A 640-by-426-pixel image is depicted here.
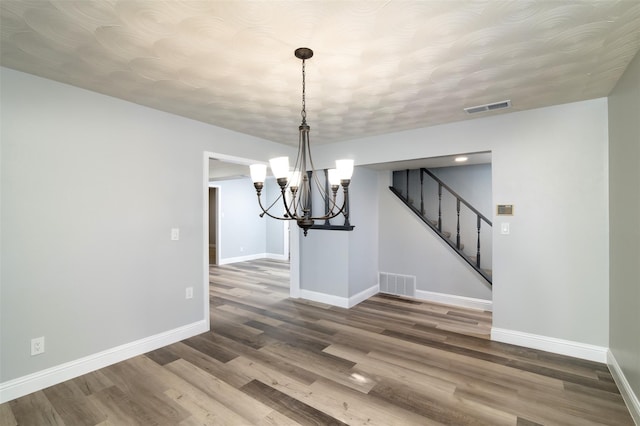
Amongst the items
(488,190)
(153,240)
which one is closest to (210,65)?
(153,240)

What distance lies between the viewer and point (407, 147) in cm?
388

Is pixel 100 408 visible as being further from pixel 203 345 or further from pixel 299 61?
pixel 299 61

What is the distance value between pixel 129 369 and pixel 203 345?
0.68m

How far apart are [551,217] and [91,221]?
4.39 m

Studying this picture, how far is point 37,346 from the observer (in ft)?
7.80

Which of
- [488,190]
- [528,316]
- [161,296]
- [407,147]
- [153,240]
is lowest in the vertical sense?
[528,316]

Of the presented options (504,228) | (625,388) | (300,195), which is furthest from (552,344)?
(300,195)

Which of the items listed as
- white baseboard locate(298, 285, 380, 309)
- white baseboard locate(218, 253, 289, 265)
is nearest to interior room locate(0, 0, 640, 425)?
white baseboard locate(298, 285, 380, 309)

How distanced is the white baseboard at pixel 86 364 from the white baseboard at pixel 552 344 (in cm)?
343

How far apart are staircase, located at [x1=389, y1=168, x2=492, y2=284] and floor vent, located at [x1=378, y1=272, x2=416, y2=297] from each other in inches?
35.3

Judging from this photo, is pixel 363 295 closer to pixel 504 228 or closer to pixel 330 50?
pixel 504 228

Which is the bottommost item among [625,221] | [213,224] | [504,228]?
[213,224]

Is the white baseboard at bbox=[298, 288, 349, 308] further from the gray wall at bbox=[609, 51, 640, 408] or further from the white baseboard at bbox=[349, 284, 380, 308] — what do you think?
the gray wall at bbox=[609, 51, 640, 408]

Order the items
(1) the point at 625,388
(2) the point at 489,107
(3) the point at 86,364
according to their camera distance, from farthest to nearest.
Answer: (2) the point at 489,107 → (3) the point at 86,364 → (1) the point at 625,388
